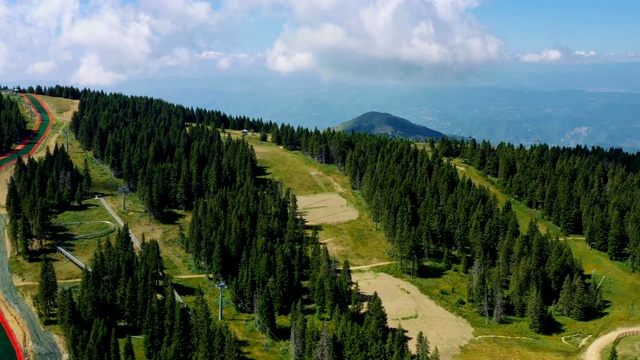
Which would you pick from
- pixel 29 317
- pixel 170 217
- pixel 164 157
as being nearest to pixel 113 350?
pixel 29 317

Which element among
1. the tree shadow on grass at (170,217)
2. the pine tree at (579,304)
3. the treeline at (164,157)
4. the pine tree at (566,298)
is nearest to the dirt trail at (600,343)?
the pine tree at (579,304)

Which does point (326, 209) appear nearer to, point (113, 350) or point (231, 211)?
point (231, 211)

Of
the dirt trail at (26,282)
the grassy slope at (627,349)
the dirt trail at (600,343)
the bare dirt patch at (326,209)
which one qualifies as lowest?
the dirt trail at (26,282)

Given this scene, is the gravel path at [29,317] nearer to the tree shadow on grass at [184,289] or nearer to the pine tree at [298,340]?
the tree shadow on grass at [184,289]

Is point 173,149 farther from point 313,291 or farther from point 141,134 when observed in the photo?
point 313,291

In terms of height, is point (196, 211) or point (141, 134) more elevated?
point (141, 134)

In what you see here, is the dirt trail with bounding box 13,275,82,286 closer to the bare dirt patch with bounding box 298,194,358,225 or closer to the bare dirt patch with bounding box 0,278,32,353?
the bare dirt patch with bounding box 0,278,32,353

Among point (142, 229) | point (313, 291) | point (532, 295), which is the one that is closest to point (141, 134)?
point (142, 229)
